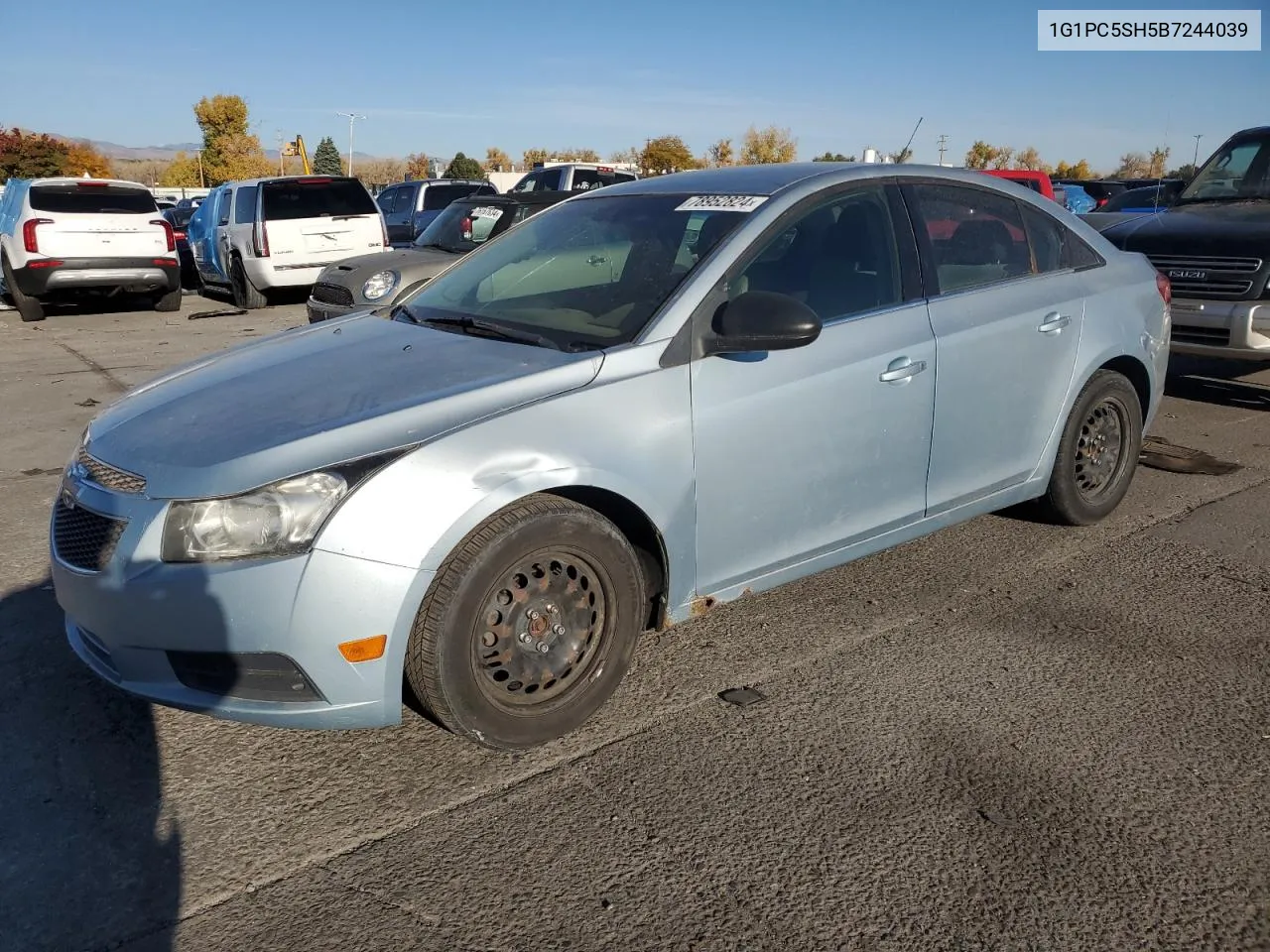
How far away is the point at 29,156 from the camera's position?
5297 centimetres

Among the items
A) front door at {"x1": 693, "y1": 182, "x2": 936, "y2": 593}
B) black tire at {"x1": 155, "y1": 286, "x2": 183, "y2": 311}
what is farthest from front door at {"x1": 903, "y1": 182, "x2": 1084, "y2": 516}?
black tire at {"x1": 155, "y1": 286, "x2": 183, "y2": 311}

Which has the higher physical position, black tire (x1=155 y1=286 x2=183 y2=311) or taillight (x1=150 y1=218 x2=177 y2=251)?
taillight (x1=150 y1=218 x2=177 y2=251)

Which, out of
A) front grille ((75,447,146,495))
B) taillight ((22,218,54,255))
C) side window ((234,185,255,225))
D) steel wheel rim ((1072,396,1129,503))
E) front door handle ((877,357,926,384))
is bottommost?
steel wheel rim ((1072,396,1129,503))

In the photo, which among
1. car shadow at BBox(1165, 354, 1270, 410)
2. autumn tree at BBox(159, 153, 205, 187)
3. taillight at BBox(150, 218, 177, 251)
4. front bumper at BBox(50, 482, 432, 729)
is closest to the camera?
front bumper at BBox(50, 482, 432, 729)

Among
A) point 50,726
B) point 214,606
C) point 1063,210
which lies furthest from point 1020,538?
point 50,726

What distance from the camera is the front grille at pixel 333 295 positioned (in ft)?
30.8

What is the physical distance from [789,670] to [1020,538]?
1810mm

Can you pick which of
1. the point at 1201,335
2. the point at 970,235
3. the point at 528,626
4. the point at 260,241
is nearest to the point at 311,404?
the point at 528,626

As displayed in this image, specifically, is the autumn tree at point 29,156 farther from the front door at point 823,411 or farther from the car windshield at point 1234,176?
the front door at point 823,411

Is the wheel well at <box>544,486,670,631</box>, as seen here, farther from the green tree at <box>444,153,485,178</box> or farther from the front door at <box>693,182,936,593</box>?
the green tree at <box>444,153,485,178</box>

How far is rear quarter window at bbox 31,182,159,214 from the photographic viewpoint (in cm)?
1333

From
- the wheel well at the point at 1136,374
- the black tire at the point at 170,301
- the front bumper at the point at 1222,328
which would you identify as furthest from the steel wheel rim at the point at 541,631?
the black tire at the point at 170,301

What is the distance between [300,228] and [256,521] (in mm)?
12610

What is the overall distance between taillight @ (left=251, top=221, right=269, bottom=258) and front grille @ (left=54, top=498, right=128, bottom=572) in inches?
471
